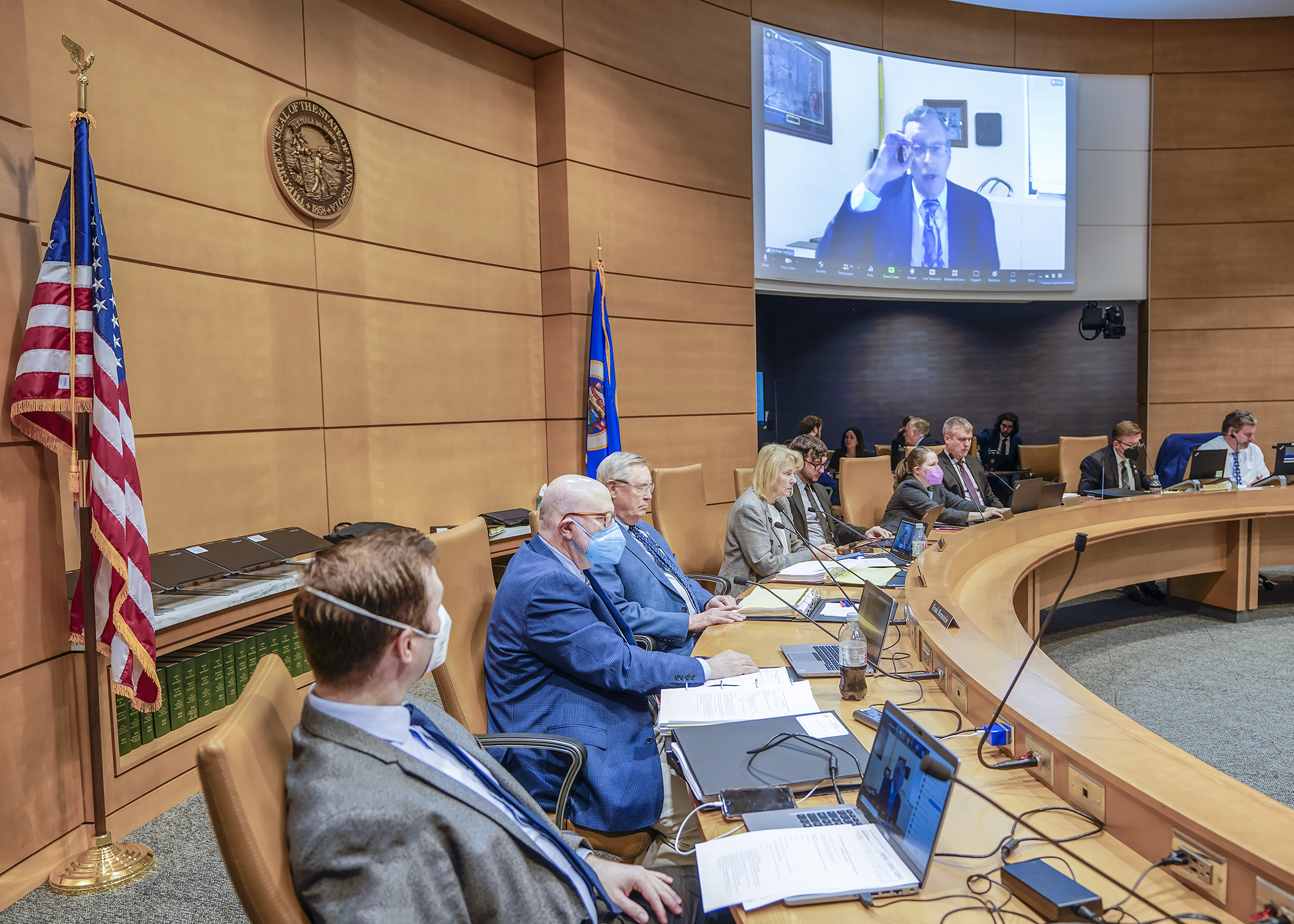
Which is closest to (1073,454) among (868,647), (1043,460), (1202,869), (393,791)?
(1043,460)

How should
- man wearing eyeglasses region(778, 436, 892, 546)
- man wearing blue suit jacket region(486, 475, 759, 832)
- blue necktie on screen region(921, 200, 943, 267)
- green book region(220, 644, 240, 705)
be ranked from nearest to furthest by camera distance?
man wearing blue suit jacket region(486, 475, 759, 832), green book region(220, 644, 240, 705), man wearing eyeglasses region(778, 436, 892, 546), blue necktie on screen region(921, 200, 943, 267)

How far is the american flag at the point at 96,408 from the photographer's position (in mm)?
2469

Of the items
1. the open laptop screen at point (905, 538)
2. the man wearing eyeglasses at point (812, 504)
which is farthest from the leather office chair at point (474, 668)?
the man wearing eyeglasses at point (812, 504)

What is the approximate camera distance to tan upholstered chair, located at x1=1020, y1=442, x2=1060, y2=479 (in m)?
8.48

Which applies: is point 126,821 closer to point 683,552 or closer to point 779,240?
point 683,552

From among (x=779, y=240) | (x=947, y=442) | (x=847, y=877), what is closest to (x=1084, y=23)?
(x=779, y=240)

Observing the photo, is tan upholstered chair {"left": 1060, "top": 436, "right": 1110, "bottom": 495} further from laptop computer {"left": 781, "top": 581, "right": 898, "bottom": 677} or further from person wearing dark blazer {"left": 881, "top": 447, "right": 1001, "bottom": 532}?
laptop computer {"left": 781, "top": 581, "right": 898, "bottom": 677}

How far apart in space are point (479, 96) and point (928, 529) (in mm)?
3695

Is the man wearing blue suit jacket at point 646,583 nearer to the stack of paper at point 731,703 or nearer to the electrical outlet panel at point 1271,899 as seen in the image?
the stack of paper at point 731,703

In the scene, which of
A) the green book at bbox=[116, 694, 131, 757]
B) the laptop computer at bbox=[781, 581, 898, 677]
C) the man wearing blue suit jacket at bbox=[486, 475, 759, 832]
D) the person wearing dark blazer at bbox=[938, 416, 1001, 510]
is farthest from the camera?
the person wearing dark blazer at bbox=[938, 416, 1001, 510]

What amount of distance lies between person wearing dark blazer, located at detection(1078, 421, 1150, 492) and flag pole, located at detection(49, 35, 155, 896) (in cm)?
583

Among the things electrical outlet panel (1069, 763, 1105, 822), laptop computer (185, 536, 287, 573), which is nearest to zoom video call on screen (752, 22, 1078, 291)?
laptop computer (185, 536, 287, 573)

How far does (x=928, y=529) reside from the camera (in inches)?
175

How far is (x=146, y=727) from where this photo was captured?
9.78 ft
